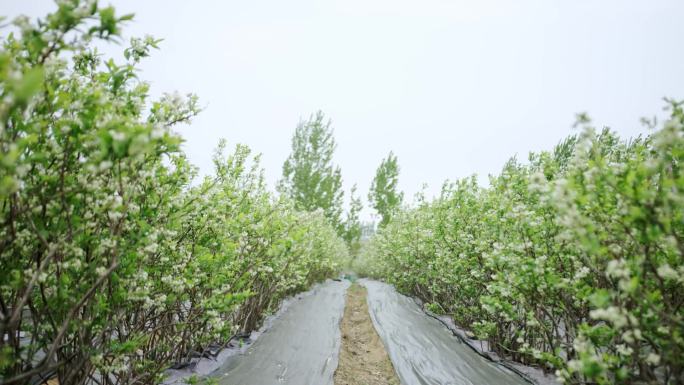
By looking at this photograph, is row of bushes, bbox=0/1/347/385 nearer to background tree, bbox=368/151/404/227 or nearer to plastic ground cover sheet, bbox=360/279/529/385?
plastic ground cover sheet, bbox=360/279/529/385

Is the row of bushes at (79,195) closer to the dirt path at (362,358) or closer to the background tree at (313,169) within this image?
the dirt path at (362,358)

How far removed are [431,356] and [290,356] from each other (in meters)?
2.85

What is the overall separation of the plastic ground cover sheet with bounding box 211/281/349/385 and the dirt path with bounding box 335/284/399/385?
0.26 m

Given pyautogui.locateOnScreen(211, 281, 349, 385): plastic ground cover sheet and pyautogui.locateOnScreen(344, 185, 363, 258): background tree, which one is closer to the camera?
pyautogui.locateOnScreen(211, 281, 349, 385): plastic ground cover sheet

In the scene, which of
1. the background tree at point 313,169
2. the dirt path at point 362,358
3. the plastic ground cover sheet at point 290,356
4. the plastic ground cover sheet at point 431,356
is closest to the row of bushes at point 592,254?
the plastic ground cover sheet at point 431,356

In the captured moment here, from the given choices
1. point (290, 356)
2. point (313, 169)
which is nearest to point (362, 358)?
point (290, 356)

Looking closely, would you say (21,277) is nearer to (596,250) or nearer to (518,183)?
(596,250)

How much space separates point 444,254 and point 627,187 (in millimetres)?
5490

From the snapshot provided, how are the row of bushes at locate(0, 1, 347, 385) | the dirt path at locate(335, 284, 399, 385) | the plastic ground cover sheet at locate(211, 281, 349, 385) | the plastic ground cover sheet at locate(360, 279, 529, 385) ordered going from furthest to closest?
the dirt path at locate(335, 284, 399, 385) < the plastic ground cover sheet at locate(360, 279, 529, 385) < the plastic ground cover sheet at locate(211, 281, 349, 385) < the row of bushes at locate(0, 1, 347, 385)

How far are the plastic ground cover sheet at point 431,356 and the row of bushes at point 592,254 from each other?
25.7 inches

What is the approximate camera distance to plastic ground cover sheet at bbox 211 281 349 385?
5.10m

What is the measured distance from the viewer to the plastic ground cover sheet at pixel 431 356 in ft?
17.8

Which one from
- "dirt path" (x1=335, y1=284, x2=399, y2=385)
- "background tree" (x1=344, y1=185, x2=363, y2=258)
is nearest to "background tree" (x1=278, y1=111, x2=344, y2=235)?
"background tree" (x1=344, y1=185, x2=363, y2=258)

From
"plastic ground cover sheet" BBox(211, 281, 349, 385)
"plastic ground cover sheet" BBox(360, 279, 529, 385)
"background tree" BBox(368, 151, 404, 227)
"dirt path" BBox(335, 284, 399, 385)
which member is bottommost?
"dirt path" BBox(335, 284, 399, 385)
